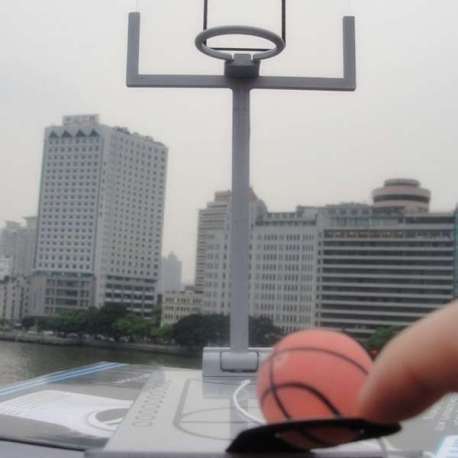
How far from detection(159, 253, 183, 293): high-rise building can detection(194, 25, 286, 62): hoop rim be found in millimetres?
30465

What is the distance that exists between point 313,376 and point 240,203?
1675 millimetres

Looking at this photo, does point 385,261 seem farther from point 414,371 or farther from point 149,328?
point 414,371

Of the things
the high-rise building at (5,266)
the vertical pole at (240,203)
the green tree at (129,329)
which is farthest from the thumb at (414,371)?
the high-rise building at (5,266)

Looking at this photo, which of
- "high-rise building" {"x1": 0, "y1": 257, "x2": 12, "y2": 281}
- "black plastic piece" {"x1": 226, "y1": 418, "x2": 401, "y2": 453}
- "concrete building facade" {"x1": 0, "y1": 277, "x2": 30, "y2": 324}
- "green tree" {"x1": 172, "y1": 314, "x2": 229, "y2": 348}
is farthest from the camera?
"high-rise building" {"x1": 0, "y1": 257, "x2": 12, "y2": 281}

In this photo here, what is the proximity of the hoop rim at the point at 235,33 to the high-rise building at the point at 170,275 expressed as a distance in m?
30.5

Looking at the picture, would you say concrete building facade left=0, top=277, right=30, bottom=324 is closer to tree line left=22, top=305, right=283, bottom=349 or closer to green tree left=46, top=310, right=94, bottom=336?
tree line left=22, top=305, right=283, bottom=349

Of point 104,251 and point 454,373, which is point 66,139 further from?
point 454,373

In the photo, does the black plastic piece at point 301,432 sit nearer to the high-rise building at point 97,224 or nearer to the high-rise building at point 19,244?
the high-rise building at point 97,224

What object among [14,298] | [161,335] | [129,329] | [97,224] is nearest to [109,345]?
[129,329]

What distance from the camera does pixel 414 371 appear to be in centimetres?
71

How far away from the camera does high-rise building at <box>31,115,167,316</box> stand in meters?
26.9

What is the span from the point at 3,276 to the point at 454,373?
3176cm

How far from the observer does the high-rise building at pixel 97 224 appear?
26922mm

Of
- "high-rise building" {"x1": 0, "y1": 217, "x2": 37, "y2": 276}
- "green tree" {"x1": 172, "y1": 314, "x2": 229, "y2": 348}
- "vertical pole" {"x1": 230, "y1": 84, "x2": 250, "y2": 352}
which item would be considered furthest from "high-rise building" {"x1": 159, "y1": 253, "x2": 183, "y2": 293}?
"vertical pole" {"x1": 230, "y1": 84, "x2": 250, "y2": 352}
